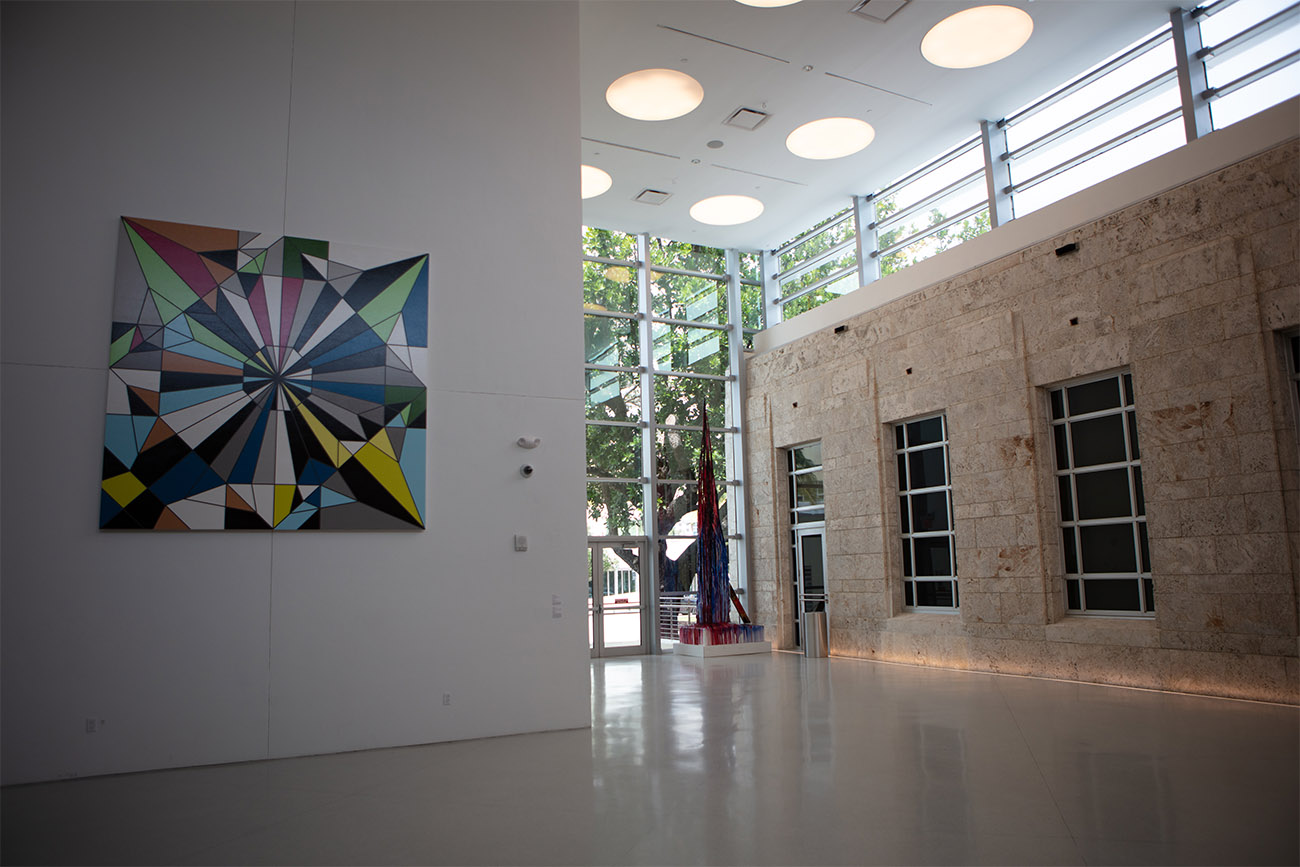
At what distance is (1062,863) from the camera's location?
14.2 feet

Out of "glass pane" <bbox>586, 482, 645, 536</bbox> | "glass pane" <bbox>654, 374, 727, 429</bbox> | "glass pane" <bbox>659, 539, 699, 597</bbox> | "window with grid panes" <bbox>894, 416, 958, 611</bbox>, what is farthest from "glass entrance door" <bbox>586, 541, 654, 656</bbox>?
"window with grid panes" <bbox>894, 416, 958, 611</bbox>

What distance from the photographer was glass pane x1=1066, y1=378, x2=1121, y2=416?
11.7 metres

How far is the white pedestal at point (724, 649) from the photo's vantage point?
16.0 m

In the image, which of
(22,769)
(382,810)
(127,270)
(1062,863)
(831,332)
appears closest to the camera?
(1062,863)

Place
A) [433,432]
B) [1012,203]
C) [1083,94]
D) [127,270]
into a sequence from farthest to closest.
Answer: [1012,203] → [1083,94] → [433,432] → [127,270]

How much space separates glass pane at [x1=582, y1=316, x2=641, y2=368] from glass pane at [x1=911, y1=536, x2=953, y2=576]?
6.79m

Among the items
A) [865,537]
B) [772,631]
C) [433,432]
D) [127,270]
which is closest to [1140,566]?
[865,537]

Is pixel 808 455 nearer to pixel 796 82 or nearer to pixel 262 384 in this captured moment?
pixel 796 82

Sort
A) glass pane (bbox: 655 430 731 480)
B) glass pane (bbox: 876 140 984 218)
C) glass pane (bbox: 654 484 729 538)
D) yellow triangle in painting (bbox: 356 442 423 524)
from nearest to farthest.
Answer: yellow triangle in painting (bbox: 356 442 423 524), glass pane (bbox: 876 140 984 218), glass pane (bbox: 654 484 729 538), glass pane (bbox: 655 430 731 480)

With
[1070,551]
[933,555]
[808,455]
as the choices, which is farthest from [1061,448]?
[808,455]

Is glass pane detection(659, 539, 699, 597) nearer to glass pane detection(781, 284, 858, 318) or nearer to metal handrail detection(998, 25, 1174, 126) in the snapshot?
glass pane detection(781, 284, 858, 318)

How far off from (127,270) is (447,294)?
2.81m

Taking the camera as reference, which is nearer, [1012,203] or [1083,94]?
[1083,94]

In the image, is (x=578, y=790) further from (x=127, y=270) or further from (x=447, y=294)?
(x=127, y=270)
